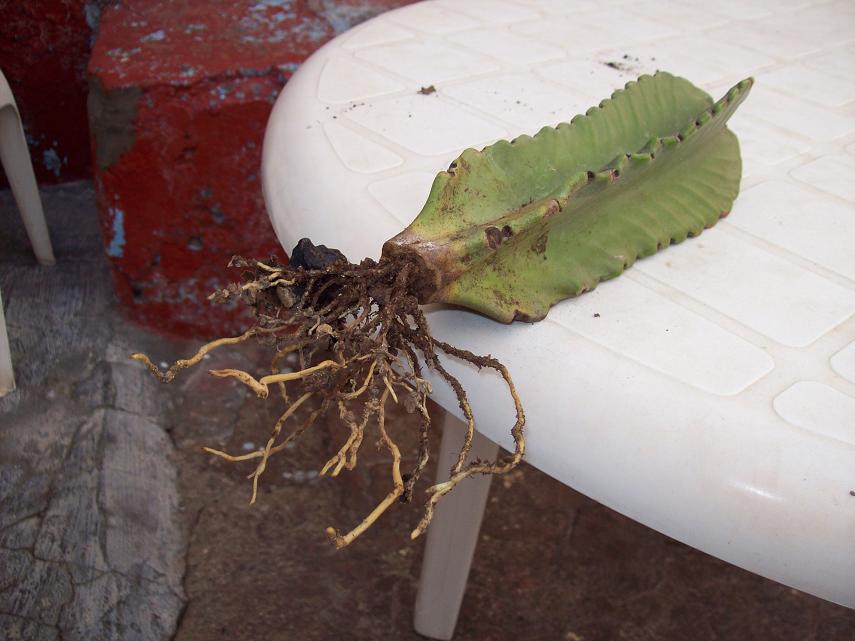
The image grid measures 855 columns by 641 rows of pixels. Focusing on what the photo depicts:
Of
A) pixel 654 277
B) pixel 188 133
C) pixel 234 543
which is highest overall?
pixel 654 277

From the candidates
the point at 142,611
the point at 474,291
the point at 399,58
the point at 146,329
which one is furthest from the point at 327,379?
the point at 146,329

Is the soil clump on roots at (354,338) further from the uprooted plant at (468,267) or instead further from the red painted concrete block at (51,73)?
the red painted concrete block at (51,73)

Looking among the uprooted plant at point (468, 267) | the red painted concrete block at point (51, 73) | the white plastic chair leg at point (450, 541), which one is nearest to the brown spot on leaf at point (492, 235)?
the uprooted plant at point (468, 267)

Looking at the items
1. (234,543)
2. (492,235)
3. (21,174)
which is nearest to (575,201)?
(492,235)

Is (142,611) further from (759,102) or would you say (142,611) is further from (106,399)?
(759,102)

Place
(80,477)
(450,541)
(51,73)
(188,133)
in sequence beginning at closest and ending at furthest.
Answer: (450,541)
(80,477)
(188,133)
(51,73)

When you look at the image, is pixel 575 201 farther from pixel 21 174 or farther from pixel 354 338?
pixel 21 174

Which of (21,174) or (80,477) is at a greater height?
(21,174)
